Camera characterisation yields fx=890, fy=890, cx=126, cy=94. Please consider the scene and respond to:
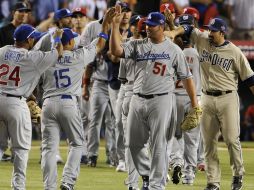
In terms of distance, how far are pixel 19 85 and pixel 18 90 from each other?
58mm

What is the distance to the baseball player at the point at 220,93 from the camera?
427 inches

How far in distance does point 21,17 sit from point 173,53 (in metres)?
5.22

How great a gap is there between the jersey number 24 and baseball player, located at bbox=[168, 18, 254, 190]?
7.42 feet

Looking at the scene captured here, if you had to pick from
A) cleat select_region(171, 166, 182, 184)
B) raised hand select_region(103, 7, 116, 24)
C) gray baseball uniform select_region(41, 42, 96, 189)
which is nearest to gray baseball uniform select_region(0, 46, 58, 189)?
gray baseball uniform select_region(41, 42, 96, 189)

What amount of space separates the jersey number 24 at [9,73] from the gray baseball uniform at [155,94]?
1.20m

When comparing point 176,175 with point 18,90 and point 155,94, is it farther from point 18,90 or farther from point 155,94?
point 18,90

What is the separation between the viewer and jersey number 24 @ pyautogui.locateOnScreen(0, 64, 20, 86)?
965 centimetres

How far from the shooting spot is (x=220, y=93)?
11.0 m

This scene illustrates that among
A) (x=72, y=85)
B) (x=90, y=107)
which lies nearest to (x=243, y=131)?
(x=90, y=107)

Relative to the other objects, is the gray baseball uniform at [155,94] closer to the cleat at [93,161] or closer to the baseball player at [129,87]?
the baseball player at [129,87]

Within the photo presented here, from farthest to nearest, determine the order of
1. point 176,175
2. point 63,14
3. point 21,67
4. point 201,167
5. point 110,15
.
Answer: point 201,167, point 63,14, point 176,175, point 110,15, point 21,67

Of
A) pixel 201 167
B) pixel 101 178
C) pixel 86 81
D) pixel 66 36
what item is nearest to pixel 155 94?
pixel 66 36

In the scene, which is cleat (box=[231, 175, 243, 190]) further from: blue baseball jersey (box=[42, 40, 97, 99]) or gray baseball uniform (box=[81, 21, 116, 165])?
gray baseball uniform (box=[81, 21, 116, 165])

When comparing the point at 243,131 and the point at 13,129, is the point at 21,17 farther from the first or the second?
the point at 243,131
